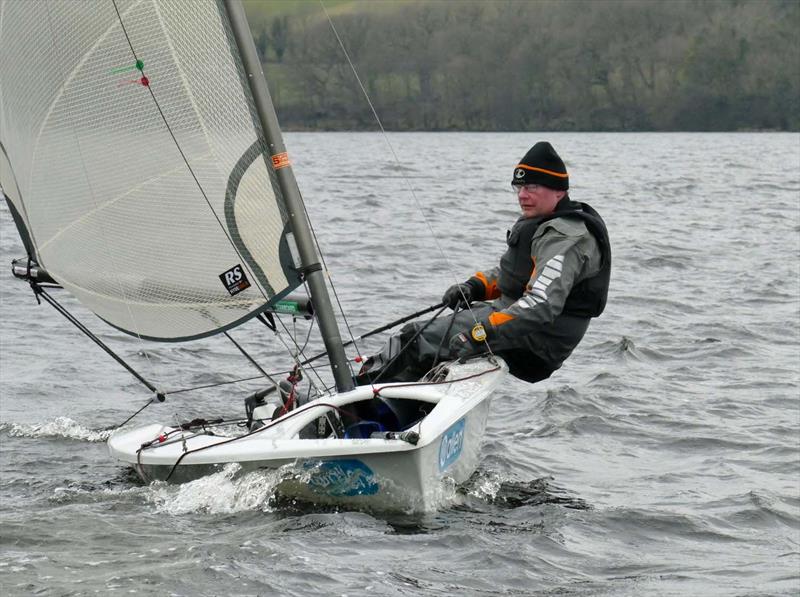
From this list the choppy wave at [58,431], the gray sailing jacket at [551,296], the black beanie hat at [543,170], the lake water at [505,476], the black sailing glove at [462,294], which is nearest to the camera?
the lake water at [505,476]

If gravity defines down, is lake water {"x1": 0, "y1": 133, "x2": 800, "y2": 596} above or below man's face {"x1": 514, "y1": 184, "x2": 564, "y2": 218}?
below

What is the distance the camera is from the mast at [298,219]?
673 cm

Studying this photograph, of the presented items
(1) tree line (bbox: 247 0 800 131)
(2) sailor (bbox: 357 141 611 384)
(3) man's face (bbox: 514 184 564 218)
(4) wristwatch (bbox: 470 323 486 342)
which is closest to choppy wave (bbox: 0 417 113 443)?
(2) sailor (bbox: 357 141 611 384)

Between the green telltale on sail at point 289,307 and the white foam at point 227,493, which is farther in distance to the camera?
the green telltale on sail at point 289,307

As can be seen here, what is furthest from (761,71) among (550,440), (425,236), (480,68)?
(550,440)

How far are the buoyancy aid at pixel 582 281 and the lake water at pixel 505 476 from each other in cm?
109

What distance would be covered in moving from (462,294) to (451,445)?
1.21 m

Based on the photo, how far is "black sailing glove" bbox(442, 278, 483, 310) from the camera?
7453mm

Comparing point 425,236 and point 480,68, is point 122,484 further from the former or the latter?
point 480,68

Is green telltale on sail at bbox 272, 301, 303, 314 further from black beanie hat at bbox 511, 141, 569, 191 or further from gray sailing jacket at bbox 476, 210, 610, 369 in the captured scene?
black beanie hat at bbox 511, 141, 569, 191

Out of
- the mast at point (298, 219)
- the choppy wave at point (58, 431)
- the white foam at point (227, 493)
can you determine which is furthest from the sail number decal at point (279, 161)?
the choppy wave at point (58, 431)

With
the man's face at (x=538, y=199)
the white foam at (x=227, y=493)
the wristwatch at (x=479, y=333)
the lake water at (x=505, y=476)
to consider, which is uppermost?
the man's face at (x=538, y=199)

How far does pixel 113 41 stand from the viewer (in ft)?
22.7

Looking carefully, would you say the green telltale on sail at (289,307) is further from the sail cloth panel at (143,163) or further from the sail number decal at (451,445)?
the sail number decal at (451,445)
